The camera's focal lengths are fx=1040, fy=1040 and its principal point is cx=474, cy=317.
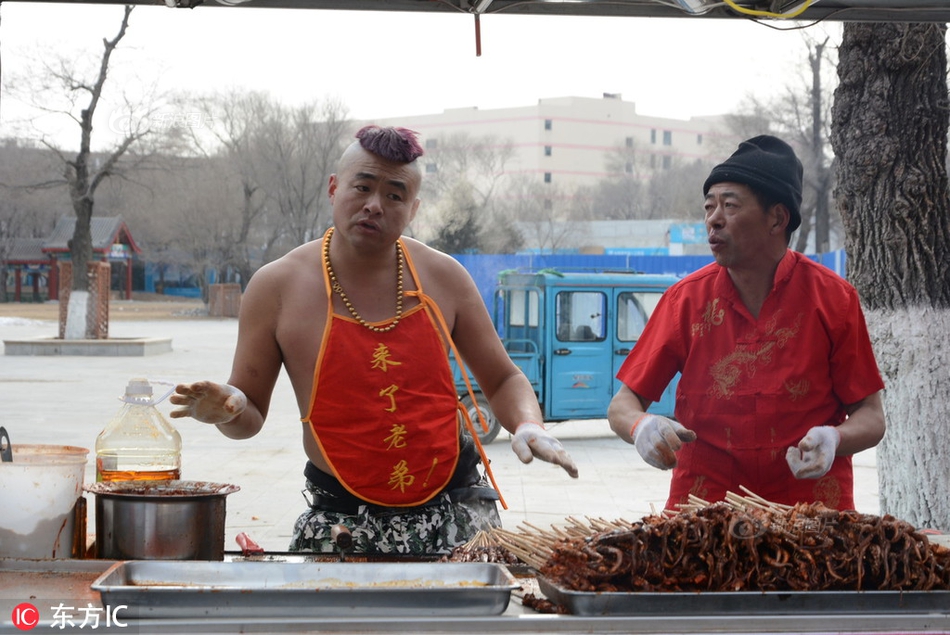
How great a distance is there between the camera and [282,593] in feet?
6.31

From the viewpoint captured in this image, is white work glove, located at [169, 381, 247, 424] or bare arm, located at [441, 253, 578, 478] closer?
white work glove, located at [169, 381, 247, 424]

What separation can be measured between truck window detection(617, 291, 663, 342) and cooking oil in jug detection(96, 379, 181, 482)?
9265mm

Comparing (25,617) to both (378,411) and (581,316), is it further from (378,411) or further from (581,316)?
(581,316)

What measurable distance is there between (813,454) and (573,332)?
8.87 m

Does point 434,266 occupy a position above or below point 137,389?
above

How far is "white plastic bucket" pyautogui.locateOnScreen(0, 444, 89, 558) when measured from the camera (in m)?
2.29

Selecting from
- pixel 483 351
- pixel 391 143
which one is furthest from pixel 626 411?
pixel 391 143

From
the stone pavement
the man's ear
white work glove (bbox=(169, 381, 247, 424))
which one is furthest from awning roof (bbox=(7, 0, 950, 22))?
the stone pavement

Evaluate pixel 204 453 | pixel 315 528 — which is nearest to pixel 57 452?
pixel 315 528

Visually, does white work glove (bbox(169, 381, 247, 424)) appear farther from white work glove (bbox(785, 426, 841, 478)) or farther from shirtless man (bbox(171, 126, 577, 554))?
white work glove (bbox(785, 426, 841, 478))

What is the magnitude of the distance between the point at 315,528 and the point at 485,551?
55 cm

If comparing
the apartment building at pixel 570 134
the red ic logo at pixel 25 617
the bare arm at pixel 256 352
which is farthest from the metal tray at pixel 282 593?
the apartment building at pixel 570 134

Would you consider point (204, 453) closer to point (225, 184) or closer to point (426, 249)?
point (426, 249)

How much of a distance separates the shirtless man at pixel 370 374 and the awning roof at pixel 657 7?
587 mm
